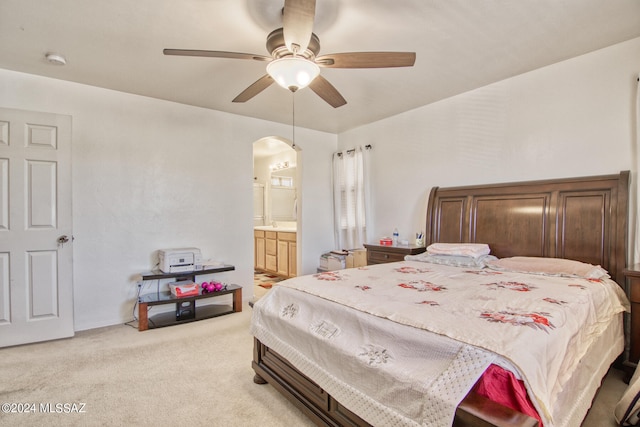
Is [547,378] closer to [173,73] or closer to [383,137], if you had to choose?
[173,73]

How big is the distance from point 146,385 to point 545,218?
355cm

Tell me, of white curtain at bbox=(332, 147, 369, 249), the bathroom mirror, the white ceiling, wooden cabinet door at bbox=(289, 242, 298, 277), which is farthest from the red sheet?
the bathroom mirror

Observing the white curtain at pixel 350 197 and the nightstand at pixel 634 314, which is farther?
the white curtain at pixel 350 197

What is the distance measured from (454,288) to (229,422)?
1601mm

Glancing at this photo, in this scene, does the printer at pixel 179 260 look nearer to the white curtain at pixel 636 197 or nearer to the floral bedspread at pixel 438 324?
the floral bedspread at pixel 438 324

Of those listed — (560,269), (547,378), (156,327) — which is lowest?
(156,327)

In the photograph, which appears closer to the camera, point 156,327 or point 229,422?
point 229,422

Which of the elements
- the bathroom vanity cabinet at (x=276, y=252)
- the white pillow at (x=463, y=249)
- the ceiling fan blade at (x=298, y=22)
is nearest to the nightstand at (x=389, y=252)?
the white pillow at (x=463, y=249)

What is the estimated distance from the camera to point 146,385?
2244 mm

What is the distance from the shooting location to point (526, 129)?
10.3 ft

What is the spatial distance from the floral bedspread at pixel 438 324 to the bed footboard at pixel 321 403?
2.4 inches

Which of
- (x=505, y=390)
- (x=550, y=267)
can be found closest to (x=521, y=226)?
(x=550, y=267)

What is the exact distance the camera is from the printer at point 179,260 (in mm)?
3549

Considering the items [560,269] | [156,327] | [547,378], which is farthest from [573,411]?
[156,327]
